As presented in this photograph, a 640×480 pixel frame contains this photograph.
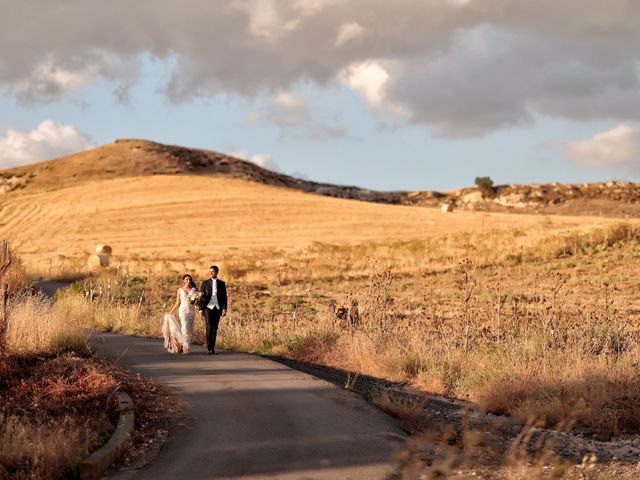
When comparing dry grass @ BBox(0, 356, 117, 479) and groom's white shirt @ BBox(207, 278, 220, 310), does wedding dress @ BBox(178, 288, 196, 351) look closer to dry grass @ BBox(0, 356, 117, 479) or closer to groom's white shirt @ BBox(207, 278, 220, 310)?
groom's white shirt @ BBox(207, 278, 220, 310)

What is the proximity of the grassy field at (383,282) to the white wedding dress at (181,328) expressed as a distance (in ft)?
6.33

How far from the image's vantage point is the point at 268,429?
1000 cm

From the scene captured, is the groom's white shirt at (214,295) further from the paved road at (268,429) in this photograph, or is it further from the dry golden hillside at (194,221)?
the dry golden hillside at (194,221)

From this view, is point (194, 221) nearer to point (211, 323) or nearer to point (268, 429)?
point (211, 323)

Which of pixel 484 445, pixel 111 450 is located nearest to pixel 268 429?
pixel 111 450

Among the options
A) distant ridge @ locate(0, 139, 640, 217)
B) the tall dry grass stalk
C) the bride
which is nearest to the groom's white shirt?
the bride

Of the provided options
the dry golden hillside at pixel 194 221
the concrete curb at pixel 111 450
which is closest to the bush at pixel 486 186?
the dry golden hillside at pixel 194 221

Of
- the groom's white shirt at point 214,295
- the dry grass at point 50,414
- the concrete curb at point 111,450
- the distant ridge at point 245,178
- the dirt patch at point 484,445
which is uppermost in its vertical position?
the distant ridge at point 245,178

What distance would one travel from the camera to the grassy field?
42.8 feet

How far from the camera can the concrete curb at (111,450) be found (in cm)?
812

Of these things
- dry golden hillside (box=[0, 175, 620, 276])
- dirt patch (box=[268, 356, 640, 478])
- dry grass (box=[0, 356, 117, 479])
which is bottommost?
dirt patch (box=[268, 356, 640, 478])

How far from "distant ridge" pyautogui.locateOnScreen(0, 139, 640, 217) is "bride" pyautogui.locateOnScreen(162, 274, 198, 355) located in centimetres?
6481

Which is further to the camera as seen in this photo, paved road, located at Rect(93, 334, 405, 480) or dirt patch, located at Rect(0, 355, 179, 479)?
paved road, located at Rect(93, 334, 405, 480)

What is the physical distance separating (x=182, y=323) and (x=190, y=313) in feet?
0.85
